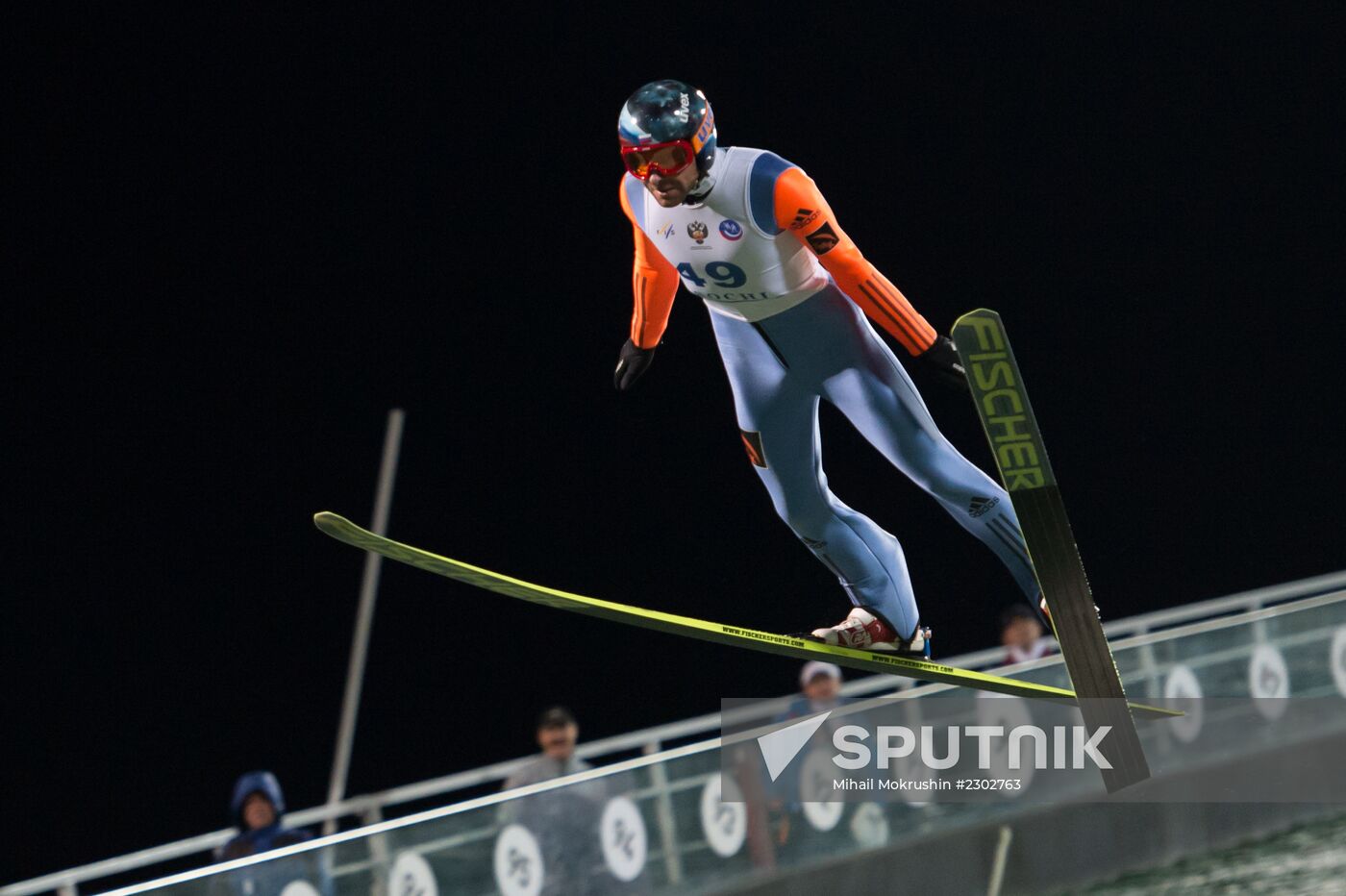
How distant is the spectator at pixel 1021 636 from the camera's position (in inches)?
233

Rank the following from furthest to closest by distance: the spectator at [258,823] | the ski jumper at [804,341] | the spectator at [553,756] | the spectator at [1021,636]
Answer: the spectator at [1021,636]
the spectator at [553,756]
the spectator at [258,823]
the ski jumper at [804,341]

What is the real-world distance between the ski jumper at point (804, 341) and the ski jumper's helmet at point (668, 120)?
0.34 ft

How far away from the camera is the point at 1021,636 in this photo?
235 inches

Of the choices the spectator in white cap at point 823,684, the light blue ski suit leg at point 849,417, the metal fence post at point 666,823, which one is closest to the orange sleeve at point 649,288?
the light blue ski suit leg at point 849,417

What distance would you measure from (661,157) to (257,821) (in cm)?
252

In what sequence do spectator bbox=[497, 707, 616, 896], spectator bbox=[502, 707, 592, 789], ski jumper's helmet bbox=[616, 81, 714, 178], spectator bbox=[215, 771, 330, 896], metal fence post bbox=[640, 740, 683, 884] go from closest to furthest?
1. ski jumper's helmet bbox=[616, 81, 714, 178]
2. spectator bbox=[497, 707, 616, 896]
3. spectator bbox=[215, 771, 330, 896]
4. metal fence post bbox=[640, 740, 683, 884]
5. spectator bbox=[502, 707, 592, 789]

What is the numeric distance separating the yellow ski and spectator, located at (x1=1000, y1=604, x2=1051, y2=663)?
1640mm

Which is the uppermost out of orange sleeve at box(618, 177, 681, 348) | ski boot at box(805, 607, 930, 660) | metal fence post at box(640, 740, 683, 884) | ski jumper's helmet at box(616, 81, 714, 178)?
ski jumper's helmet at box(616, 81, 714, 178)

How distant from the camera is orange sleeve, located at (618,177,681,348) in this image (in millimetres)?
4012

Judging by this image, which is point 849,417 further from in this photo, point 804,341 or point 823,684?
point 823,684

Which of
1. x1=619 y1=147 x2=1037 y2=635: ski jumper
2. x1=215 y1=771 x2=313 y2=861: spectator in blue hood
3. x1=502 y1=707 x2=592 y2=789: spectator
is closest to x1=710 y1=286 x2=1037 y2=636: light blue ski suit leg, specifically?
x1=619 y1=147 x2=1037 y2=635: ski jumper

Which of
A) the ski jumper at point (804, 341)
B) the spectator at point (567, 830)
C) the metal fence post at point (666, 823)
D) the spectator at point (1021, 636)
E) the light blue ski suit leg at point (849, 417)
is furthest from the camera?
the spectator at point (1021, 636)

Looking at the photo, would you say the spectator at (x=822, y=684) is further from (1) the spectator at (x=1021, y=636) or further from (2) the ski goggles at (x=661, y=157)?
(2) the ski goggles at (x=661, y=157)

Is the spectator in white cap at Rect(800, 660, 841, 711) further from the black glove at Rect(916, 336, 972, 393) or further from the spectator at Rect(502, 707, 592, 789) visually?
the black glove at Rect(916, 336, 972, 393)
